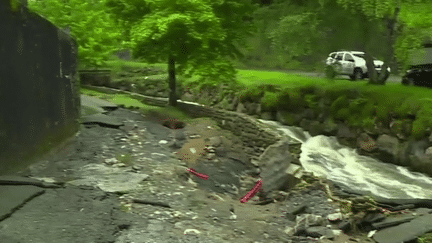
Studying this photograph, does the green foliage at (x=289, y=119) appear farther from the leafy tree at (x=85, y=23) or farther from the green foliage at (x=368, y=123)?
the leafy tree at (x=85, y=23)

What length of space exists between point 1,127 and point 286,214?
5.35 meters

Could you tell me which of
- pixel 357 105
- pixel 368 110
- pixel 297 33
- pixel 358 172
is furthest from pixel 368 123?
pixel 297 33

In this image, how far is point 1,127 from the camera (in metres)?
5.35

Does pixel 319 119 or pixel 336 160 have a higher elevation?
pixel 319 119

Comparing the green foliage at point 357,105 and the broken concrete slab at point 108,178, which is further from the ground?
the green foliage at point 357,105

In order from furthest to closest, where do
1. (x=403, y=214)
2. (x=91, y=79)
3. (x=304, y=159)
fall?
(x=91, y=79) → (x=304, y=159) → (x=403, y=214)

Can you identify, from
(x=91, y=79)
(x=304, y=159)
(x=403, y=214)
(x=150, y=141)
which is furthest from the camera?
(x=91, y=79)

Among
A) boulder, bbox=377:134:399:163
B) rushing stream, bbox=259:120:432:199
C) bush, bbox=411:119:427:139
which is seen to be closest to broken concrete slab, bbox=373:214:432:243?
rushing stream, bbox=259:120:432:199

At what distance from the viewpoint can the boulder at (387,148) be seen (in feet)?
40.1

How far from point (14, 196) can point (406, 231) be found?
579cm

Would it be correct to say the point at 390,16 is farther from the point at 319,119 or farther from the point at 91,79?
the point at 91,79

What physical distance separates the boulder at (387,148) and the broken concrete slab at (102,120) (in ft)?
27.2

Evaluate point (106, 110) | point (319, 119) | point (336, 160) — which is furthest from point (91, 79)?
point (336, 160)

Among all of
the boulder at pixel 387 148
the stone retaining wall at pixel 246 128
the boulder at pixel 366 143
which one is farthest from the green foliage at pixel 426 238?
the boulder at pixel 366 143
